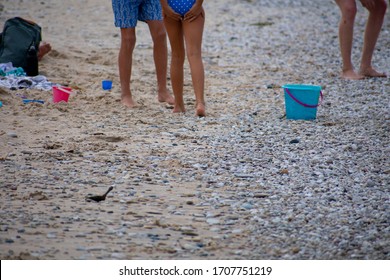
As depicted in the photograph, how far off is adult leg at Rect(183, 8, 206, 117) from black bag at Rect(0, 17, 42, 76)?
2.13 meters

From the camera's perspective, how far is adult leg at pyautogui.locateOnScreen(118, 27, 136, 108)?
21.9 feet

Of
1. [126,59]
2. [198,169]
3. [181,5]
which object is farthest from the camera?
[126,59]

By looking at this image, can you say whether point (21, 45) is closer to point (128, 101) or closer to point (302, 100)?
point (128, 101)

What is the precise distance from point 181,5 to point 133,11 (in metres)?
0.57

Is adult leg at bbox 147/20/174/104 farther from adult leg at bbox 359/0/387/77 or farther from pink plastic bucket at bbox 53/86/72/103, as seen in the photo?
adult leg at bbox 359/0/387/77

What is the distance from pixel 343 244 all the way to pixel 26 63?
4891 millimetres

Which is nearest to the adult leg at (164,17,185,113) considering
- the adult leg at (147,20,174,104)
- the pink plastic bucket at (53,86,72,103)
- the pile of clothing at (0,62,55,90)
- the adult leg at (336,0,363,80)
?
the adult leg at (147,20,174,104)

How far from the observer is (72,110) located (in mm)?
6609

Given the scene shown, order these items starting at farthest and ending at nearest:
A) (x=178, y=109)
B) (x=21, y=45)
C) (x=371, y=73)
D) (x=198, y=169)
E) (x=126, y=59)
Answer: (x=371, y=73) → (x=21, y=45) → (x=126, y=59) → (x=178, y=109) → (x=198, y=169)

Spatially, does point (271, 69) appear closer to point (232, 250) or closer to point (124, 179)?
point (124, 179)

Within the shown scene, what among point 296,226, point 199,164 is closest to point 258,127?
point 199,164

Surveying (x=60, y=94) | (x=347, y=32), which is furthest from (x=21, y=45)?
(x=347, y=32)

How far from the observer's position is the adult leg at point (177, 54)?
6.37m

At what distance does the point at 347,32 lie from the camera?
8117 mm
